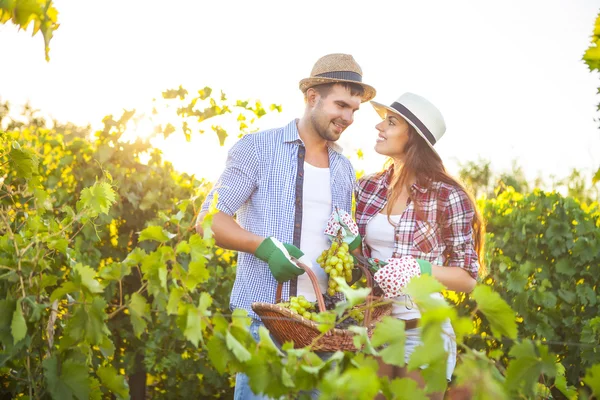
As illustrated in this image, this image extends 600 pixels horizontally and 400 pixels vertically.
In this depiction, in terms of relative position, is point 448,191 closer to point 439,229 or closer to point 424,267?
point 439,229

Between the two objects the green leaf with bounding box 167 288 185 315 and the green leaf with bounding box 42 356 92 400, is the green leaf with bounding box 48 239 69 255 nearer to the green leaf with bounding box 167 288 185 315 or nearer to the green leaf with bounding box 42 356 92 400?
the green leaf with bounding box 42 356 92 400

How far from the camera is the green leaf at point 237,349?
142 cm

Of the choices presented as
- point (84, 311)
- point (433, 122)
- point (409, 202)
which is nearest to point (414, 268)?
point (409, 202)

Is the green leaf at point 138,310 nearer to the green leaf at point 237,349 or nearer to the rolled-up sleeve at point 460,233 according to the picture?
the green leaf at point 237,349

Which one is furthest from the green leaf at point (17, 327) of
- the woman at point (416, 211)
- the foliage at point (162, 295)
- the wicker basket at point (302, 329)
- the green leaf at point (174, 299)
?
the woman at point (416, 211)

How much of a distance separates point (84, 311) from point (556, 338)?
411cm

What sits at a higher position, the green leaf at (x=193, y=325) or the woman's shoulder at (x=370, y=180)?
the woman's shoulder at (x=370, y=180)

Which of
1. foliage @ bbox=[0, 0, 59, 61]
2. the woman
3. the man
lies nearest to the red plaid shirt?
the woman

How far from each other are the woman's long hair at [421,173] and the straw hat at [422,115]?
7cm

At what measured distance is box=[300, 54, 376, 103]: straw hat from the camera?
326 centimetres

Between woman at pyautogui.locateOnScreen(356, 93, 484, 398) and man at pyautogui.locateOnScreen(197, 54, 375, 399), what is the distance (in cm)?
19

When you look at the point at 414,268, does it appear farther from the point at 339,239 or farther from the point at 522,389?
the point at 522,389

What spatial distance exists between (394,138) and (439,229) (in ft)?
1.90

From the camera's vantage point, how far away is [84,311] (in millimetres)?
1678
